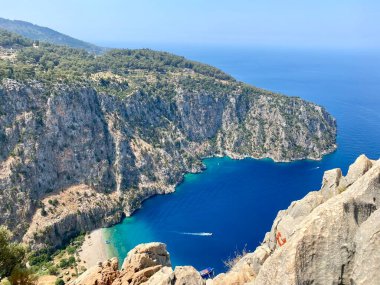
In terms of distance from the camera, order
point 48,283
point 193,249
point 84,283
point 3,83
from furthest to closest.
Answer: point 3,83 → point 193,249 → point 48,283 → point 84,283

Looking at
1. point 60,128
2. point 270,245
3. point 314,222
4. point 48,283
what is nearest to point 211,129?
point 60,128

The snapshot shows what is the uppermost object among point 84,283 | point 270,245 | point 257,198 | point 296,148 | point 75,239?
point 270,245

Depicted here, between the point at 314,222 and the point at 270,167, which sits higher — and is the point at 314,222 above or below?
above

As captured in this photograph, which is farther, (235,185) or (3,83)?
(235,185)

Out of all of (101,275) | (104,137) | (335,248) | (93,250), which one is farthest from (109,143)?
(335,248)

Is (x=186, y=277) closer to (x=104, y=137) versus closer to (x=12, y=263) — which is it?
(x=12, y=263)

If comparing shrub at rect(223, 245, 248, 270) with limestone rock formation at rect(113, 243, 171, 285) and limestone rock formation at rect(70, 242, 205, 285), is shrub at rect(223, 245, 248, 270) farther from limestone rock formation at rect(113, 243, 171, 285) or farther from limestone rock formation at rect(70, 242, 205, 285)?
limestone rock formation at rect(70, 242, 205, 285)

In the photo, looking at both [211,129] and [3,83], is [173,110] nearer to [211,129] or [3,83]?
[211,129]
